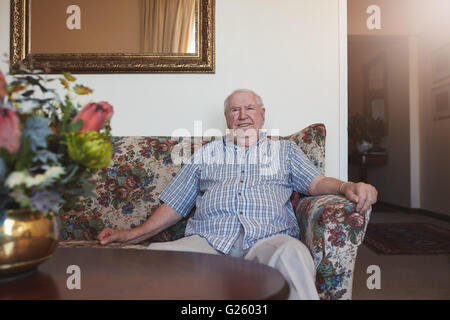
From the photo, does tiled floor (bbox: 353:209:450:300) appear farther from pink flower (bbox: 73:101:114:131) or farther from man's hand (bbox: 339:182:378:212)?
pink flower (bbox: 73:101:114:131)

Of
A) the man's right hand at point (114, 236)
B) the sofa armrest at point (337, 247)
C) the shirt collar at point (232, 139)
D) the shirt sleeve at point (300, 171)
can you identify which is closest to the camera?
the sofa armrest at point (337, 247)

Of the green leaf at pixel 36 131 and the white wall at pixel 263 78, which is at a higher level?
the white wall at pixel 263 78

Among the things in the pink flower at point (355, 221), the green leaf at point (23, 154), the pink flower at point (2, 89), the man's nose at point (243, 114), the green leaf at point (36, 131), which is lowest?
the pink flower at point (355, 221)

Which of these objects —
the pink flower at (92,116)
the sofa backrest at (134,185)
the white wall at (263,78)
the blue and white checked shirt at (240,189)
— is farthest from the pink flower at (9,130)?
the white wall at (263,78)

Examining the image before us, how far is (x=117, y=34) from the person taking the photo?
7.11 feet

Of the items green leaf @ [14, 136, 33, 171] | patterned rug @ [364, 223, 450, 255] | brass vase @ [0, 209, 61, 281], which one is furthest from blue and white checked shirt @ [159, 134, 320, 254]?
patterned rug @ [364, 223, 450, 255]

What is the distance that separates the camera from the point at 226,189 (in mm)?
1629

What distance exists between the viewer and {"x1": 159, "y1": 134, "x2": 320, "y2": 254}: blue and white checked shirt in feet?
5.07

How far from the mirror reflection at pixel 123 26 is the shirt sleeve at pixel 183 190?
79cm

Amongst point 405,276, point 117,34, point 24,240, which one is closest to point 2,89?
point 24,240

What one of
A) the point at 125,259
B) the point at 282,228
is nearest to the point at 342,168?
the point at 282,228

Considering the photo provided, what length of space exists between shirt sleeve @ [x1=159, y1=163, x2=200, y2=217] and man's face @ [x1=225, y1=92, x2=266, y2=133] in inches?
11.7

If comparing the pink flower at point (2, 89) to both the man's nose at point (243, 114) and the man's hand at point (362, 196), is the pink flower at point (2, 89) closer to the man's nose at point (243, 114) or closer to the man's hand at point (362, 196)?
the man's hand at point (362, 196)

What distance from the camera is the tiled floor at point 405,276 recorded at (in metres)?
2.07
